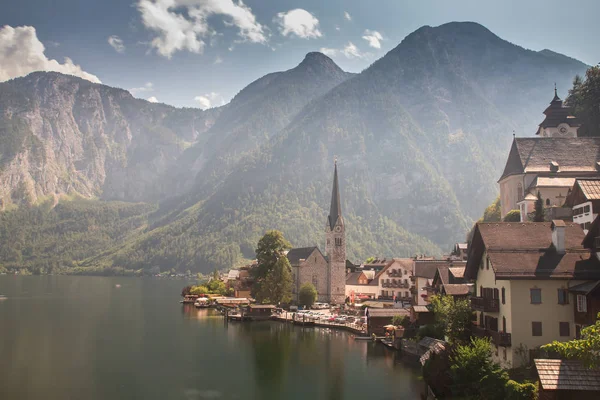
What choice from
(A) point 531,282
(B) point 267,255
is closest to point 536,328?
(A) point 531,282

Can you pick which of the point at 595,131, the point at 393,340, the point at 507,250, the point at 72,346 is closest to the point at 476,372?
the point at 507,250

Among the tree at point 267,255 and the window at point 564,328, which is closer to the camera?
the window at point 564,328

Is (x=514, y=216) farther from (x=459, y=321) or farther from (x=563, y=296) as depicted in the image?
(x=563, y=296)

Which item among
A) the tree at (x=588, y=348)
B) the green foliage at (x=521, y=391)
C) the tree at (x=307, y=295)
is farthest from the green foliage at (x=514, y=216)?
the tree at (x=588, y=348)

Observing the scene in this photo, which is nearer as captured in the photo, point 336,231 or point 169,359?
point 169,359

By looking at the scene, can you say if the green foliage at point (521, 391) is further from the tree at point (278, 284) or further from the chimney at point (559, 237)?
the tree at point (278, 284)

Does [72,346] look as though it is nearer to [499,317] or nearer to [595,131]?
[499,317]
